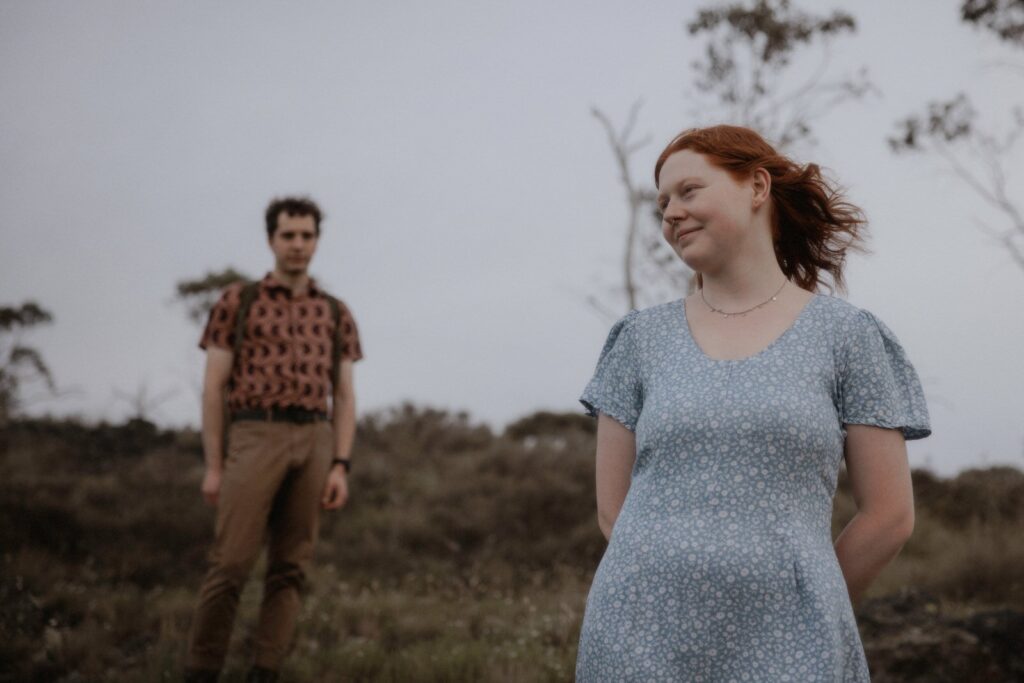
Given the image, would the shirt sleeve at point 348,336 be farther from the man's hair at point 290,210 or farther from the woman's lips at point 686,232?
the woman's lips at point 686,232

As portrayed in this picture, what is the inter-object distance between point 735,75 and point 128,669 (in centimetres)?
1383

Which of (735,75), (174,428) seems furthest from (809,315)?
(174,428)

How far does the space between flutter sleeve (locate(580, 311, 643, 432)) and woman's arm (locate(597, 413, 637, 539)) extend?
27mm

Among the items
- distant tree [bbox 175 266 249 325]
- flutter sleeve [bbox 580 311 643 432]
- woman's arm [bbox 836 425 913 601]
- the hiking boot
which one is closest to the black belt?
the hiking boot

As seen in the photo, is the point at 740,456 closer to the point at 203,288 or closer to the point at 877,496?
the point at 877,496

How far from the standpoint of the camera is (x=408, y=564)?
435 inches

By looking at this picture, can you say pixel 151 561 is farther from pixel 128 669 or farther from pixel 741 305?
pixel 741 305

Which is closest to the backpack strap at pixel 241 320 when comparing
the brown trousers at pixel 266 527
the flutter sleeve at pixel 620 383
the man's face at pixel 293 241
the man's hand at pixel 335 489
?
the man's face at pixel 293 241

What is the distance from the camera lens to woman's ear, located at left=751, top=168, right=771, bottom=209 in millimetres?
2283

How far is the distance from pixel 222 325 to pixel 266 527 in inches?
42.1

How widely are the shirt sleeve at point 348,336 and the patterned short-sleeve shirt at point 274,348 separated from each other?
0.46ft

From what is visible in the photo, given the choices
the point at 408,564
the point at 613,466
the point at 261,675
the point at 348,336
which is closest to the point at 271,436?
the point at 348,336

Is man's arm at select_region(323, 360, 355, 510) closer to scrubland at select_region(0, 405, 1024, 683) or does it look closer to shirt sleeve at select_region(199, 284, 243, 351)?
shirt sleeve at select_region(199, 284, 243, 351)

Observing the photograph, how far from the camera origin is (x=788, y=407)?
2.02m
